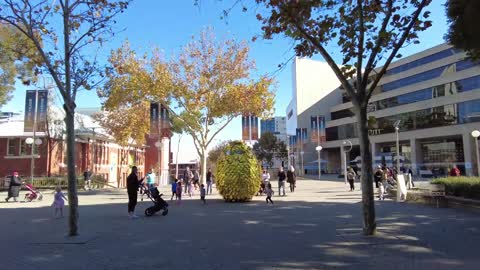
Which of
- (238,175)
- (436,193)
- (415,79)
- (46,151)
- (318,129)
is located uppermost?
(415,79)

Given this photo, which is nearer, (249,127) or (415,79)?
(249,127)

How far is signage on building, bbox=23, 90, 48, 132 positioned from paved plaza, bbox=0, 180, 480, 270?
2220 centimetres

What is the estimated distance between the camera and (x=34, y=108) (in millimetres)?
34625

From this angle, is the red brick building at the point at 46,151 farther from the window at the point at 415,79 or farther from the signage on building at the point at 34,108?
the window at the point at 415,79

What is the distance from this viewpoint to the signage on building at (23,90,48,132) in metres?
34.6

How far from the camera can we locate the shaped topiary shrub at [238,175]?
19844mm

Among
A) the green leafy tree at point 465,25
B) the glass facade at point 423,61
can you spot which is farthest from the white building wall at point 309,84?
the green leafy tree at point 465,25

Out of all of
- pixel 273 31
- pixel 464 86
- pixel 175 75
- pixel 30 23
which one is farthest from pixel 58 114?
pixel 464 86

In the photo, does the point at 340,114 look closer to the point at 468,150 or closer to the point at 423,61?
the point at 423,61

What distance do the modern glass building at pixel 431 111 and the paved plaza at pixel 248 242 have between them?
148 feet

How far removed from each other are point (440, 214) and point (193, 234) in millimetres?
8134

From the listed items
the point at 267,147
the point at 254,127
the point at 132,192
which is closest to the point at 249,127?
the point at 254,127

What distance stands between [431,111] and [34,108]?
167ft

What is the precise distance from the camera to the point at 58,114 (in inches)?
1673
